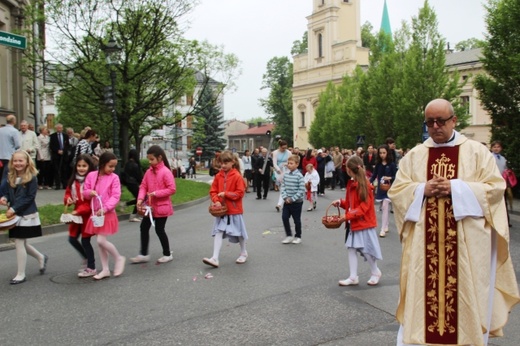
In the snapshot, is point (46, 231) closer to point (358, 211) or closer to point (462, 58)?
point (358, 211)

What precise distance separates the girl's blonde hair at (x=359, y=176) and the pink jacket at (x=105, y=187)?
120 inches

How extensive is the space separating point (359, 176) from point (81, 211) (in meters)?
3.61

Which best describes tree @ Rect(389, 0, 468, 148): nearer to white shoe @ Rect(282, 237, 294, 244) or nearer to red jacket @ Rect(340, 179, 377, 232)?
white shoe @ Rect(282, 237, 294, 244)

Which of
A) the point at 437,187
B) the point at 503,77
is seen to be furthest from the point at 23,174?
the point at 503,77

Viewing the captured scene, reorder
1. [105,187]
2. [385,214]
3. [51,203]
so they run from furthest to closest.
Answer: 1. [51,203]
2. [385,214]
3. [105,187]

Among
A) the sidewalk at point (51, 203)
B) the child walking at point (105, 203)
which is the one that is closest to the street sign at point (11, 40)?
the sidewalk at point (51, 203)

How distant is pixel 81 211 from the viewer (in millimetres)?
7535

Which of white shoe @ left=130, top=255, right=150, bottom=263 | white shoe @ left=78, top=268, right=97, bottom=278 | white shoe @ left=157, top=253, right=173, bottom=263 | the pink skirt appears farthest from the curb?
the pink skirt

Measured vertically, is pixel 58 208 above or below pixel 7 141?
below

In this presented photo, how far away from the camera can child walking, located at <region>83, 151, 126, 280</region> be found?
7.44 metres

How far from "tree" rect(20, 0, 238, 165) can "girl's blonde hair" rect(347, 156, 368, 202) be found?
47.4 feet

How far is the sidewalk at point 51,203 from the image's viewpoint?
403 inches

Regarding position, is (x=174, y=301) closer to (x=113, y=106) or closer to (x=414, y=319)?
(x=414, y=319)

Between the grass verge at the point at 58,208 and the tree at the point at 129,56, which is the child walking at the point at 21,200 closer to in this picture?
the grass verge at the point at 58,208
